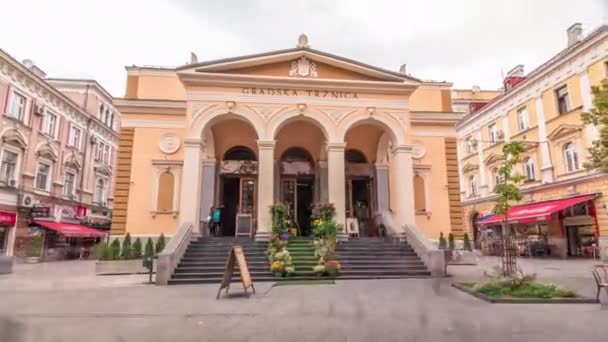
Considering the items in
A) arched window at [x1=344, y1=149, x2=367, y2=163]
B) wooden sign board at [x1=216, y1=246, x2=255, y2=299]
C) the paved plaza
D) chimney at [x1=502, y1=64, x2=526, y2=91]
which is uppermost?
chimney at [x1=502, y1=64, x2=526, y2=91]

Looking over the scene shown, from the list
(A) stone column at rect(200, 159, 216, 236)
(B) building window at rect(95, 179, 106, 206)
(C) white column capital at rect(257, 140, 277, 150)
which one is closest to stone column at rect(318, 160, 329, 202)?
(C) white column capital at rect(257, 140, 277, 150)

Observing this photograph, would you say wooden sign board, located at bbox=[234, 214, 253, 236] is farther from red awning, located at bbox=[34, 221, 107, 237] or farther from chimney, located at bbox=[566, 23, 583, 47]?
chimney, located at bbox=[566, 23, 583, 47]

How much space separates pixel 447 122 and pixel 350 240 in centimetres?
798

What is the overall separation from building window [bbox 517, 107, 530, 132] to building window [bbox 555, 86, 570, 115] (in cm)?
260

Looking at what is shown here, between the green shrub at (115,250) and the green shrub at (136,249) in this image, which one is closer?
the green shrub at (115,250)

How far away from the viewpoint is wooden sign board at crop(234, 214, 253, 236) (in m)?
14.6

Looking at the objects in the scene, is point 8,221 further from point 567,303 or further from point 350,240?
point 567,303

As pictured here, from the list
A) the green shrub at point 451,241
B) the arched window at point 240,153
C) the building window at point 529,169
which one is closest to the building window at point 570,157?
the building window at point 529,169

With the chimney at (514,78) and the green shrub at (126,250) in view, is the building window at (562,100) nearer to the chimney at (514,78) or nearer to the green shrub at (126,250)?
the chimney at (514,78)

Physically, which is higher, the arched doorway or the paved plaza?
the arched doorway

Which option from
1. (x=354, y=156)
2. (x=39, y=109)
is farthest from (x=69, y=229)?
(x=354, y=156)

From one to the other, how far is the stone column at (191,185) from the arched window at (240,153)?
135 inches

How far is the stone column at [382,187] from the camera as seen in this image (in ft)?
53.5

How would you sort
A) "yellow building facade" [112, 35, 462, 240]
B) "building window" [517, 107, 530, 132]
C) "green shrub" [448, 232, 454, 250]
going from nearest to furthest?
"yellow building facade" [112, 35, 462, 240], "green shrub" [448, 232, 454, 250], "building window" [517, 107, 530, 132]
